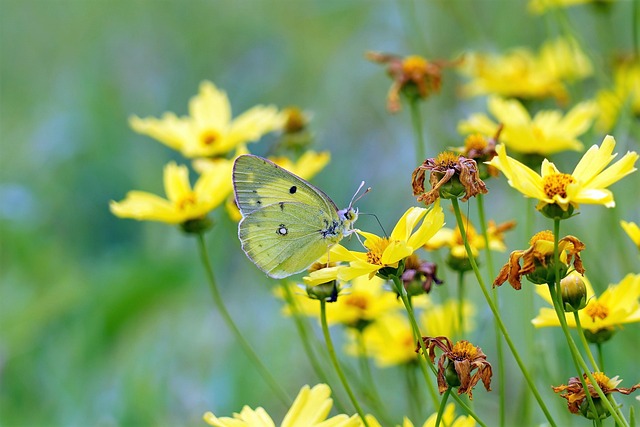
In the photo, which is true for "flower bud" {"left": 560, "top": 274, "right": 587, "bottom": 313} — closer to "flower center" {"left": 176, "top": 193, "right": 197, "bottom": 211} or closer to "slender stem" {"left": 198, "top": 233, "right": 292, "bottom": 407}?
"slender stem" {"left": 198, "top": 233, "right": 292, "bottom": 407}

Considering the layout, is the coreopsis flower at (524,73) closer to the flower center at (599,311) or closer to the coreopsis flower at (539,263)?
the flower center at (599,311)

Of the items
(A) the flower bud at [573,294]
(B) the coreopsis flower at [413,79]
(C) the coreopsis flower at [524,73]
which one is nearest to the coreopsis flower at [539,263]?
(A) the flower bud at [573,294]

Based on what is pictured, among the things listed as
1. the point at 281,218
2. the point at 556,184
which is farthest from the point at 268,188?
the point at 556,184

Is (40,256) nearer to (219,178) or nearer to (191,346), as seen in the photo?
(191,346)

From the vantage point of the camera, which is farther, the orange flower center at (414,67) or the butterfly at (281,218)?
the orange flower center at (414,67)

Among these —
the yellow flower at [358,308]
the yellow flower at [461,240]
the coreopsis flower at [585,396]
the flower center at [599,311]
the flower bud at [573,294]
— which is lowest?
the coreopsis flower at [585,396]

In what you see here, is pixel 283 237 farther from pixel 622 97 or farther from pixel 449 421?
pixel 622 97
